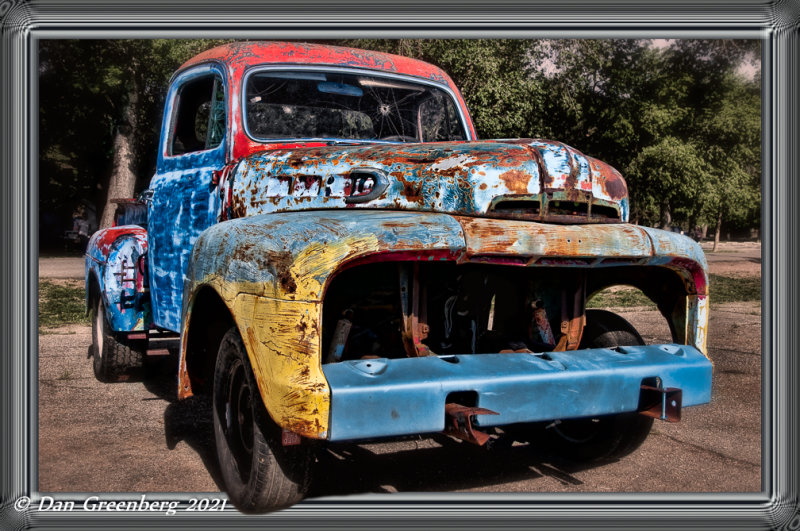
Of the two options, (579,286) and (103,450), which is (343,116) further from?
(103,450)

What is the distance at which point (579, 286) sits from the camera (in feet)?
11.2

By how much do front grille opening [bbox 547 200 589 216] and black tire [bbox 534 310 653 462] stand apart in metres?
0.75

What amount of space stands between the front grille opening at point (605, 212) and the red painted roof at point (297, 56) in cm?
169

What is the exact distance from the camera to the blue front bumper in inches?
99.7

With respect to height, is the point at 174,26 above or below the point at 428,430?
above

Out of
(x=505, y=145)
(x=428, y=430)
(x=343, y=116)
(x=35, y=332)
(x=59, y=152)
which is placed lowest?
(x=428, y=430)

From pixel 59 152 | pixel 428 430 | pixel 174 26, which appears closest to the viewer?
pixel 428 430

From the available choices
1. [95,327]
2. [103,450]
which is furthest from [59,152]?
[103,450]

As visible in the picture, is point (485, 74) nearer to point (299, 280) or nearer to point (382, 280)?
point (382, 280)

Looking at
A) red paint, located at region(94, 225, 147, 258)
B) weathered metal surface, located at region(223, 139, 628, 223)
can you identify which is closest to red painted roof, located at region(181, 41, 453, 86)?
weathered metal surface, located at region(223, 139, 628, 223)

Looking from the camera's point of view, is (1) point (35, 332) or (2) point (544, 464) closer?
(1) point (35, 332)

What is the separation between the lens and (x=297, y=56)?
13.8ft

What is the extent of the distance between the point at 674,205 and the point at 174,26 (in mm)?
21485

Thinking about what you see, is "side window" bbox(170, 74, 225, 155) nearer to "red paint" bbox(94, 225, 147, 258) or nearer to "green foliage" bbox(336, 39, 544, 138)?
"red paint" bbox(94, 225, 147, 258)
